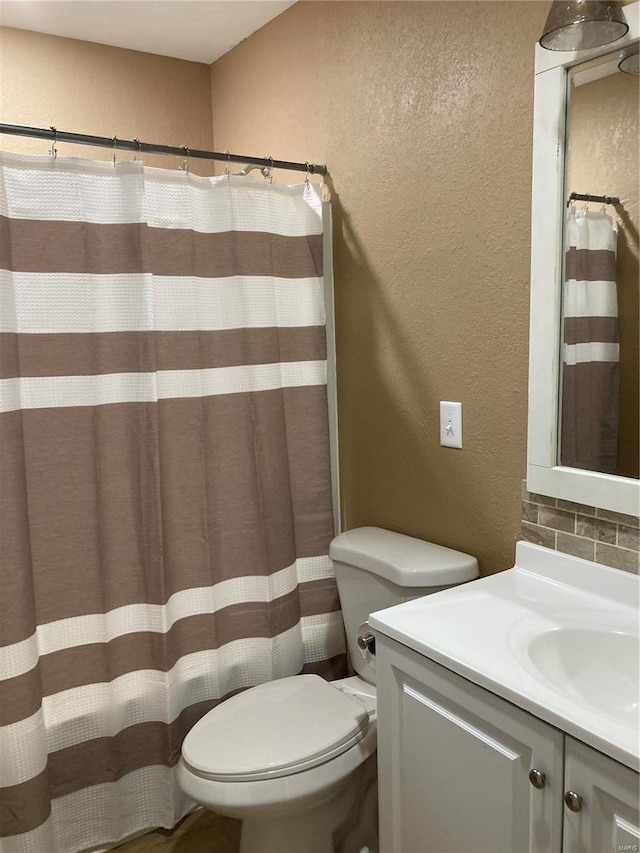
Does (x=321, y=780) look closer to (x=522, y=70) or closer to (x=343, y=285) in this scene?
(x=343, y=285)

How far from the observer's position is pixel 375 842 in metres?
1.89

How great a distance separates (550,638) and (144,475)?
1102 millimetres

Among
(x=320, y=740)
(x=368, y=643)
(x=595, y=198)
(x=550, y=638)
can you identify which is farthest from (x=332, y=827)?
(x=595, y=198)

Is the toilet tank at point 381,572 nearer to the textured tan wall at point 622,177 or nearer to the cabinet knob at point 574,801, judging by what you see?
the textured tan wall at point 622,177

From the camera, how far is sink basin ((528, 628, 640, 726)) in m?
1.28

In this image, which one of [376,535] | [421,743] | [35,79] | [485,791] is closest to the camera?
[485,791]

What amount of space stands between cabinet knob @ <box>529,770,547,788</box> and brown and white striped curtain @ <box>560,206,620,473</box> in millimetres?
614

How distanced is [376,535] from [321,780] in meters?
0.65

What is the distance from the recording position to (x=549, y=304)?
1532 millimetres

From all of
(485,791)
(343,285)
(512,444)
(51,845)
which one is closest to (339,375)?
(343,285)

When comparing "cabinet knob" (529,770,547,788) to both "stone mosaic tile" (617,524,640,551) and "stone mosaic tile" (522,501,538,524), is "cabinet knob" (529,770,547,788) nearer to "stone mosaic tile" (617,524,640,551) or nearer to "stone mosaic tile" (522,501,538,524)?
"stone mosaic tile" (617,524,640,551)

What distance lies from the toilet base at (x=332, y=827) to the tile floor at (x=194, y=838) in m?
0.25

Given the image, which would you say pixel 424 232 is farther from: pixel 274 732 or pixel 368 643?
pixel 274 732

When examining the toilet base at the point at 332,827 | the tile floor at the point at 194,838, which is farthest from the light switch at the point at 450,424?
the tile floor at the point at 194,838
